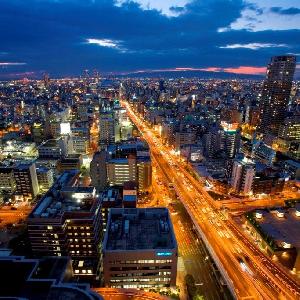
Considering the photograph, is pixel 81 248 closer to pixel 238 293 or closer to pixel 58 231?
pixel 58 231

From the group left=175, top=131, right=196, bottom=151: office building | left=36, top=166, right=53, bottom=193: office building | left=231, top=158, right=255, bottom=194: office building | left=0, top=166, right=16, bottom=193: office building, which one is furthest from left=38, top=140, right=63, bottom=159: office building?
left=231, top=158, right=255, bottom=194: office building

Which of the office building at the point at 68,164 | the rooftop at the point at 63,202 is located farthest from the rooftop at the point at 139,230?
the office building at the point at 68,164

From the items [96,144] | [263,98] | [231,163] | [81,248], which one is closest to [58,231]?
[81,248]

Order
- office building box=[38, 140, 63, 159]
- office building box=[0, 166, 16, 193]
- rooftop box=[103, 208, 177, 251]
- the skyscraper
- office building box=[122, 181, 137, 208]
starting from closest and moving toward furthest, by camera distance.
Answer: rooftop box=[103, 208, 177, 251]
office building box=[122, 181, 137, 208]
office building box=[0, 166, 16, 193]
office building box=[38, 140, 63, 159]
the skyscraper

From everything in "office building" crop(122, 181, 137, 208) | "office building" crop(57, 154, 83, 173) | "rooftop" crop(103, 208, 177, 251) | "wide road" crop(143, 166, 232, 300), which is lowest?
"wide road" crop(143, 166, 232, 300)

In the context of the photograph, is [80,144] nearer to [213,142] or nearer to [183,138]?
[183,138]

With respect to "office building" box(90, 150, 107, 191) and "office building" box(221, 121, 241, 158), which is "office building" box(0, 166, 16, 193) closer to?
"office building" box(90, 150, 107, 191)

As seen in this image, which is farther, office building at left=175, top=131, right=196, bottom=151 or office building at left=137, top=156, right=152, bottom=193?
office building at left=175, top=131, right=196, bottom=151
